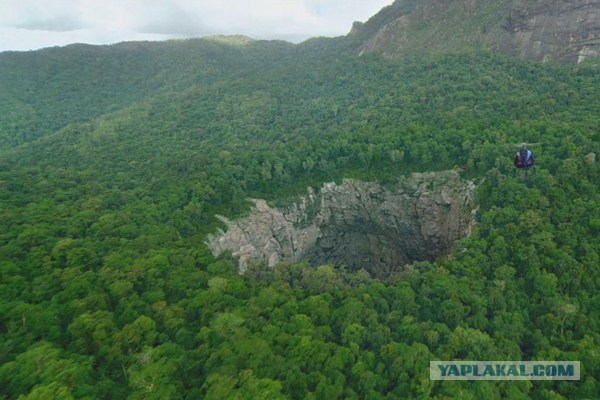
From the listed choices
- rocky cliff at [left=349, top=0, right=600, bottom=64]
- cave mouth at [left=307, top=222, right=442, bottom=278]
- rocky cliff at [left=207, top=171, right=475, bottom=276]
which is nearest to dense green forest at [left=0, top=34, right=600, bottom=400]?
rocky cliff at [left=207, top=171, right=475, bottom=276]

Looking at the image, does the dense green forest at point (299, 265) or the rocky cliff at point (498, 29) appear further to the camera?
the rocky cliff at point (498, 29)

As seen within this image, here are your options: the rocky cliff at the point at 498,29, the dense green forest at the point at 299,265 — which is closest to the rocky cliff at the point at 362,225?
the dense green forest at the point at 299,265

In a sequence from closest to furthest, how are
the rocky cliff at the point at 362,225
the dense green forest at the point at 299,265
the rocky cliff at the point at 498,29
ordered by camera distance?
the dense green forest at the point at 299,265, the rocky cliff at the point at 362,225, the rocky cliff at the point at 498,29

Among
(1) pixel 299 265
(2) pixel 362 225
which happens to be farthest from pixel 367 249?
(1) pixel 299 265

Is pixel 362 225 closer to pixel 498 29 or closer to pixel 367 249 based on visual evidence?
pixel 367 249

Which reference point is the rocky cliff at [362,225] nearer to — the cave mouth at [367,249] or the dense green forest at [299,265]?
Result: the cave mouth at [367,249]

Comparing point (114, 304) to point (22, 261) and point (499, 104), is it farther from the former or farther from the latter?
point (499, 104)
